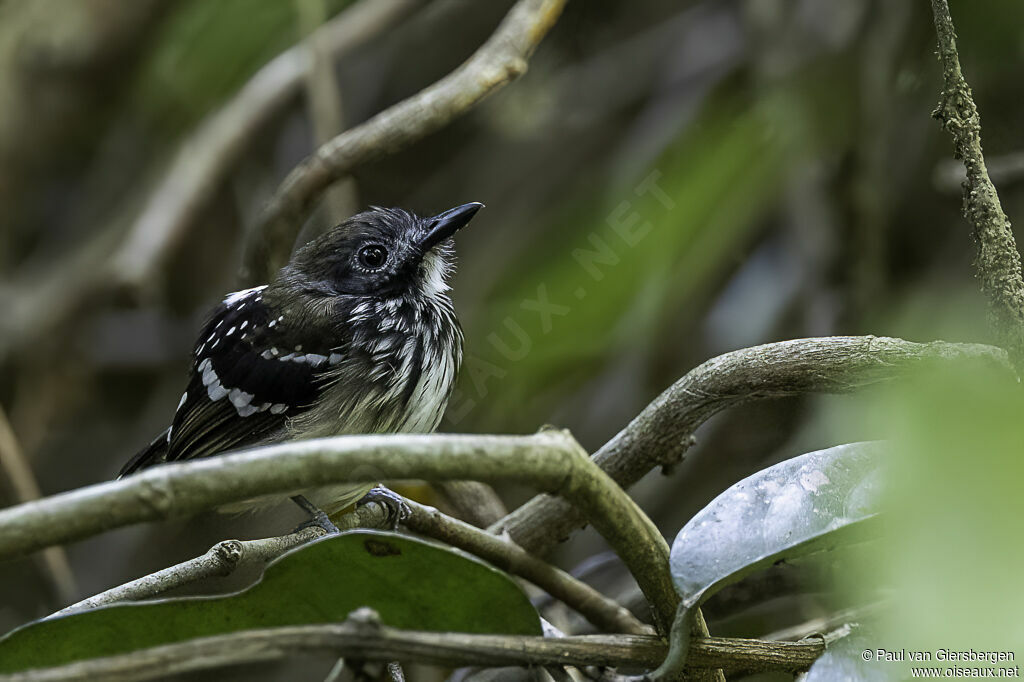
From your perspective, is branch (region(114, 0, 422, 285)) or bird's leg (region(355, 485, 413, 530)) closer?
bird's leg (region(355, 485, 413, 530))

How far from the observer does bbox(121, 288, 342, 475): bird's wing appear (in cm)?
174

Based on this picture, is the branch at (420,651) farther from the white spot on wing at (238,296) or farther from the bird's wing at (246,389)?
the white spot on wing at (238,296)

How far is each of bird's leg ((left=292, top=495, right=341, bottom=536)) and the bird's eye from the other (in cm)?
49

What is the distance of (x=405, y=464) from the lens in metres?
0.76

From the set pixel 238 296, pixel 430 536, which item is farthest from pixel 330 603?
pixel 238 296

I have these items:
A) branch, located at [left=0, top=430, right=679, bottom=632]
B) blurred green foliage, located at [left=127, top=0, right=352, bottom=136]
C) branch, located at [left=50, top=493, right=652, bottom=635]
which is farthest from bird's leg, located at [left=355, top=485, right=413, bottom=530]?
blurred green foliage, located at [left=127, top=0, right=352, bottom=136]

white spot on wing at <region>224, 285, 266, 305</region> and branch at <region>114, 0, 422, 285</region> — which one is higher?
branch at <region>114, 0, 422, 285</region>

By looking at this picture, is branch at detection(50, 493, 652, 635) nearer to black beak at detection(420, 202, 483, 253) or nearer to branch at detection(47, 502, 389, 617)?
branch at detection(47, 502, 389, 617)

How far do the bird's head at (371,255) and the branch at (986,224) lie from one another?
1.01 metres

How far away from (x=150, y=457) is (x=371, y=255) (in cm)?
62

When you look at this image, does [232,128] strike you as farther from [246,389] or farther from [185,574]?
[185,574]

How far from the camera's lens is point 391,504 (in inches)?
62.6

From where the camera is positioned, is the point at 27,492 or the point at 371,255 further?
the point at 27,492

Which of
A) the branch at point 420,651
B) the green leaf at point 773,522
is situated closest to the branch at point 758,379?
the green leaf at point 773,522
